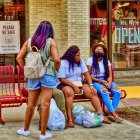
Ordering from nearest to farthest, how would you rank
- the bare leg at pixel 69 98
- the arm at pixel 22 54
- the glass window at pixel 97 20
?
the arm at pixel 22 54 → the bare leg at pixel 69 98 → the glass window at pixel 97 20

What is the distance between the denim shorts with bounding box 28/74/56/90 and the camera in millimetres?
7354

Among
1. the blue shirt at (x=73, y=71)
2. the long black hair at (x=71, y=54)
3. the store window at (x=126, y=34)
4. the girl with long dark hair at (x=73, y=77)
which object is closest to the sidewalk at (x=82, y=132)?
the girl with long dark hair at (x=73, y=77)

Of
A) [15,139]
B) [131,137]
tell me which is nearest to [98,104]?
[131,137]

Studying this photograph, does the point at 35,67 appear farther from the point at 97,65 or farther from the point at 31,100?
the point at 97,65

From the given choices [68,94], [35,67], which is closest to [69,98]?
[68,94]

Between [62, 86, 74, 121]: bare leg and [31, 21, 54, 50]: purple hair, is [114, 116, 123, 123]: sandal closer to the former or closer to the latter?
[62, 86, 74, 121]: bare leg

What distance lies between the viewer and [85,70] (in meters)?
8.70

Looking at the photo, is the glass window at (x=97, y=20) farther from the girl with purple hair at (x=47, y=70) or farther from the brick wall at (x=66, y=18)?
the girl with purple hair at (x=47, y=70)

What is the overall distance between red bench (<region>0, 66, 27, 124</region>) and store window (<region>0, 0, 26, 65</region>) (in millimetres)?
5113

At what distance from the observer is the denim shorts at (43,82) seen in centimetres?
735

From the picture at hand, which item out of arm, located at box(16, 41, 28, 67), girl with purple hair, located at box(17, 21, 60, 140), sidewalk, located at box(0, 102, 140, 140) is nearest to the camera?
girl with purple hair, located at box(17, 21, 60, 140)

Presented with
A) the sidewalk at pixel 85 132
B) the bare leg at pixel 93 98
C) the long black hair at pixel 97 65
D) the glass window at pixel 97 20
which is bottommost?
the sidewalk at pixel 85 132

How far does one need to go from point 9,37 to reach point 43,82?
715 cm

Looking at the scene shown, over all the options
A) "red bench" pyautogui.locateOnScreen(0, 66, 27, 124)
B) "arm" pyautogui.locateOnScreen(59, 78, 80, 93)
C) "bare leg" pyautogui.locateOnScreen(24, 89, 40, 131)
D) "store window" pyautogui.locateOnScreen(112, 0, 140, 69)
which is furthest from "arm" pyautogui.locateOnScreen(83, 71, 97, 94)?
"store window" pyautogui.locateOnScreen(112, 0, 140, 69)
